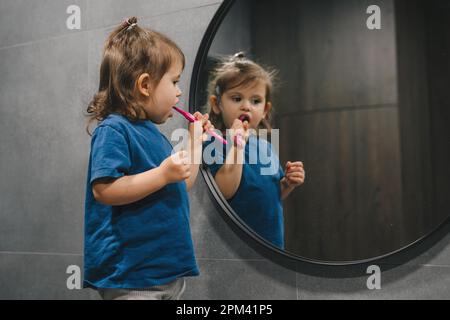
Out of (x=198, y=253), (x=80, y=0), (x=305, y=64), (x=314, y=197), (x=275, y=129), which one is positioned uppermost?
(x=80, y=0)

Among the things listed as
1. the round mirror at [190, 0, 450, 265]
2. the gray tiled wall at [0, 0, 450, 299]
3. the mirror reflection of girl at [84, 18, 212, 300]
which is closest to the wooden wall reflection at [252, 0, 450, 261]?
the round mirror at [190, 0, 450, 265]

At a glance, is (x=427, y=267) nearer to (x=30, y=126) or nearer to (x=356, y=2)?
(x=356, y=2)

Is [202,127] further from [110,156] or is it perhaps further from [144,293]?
[144,293]

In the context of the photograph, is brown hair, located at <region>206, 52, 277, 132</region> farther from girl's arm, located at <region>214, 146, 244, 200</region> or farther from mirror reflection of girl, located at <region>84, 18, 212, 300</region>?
mirror reflection of girl, located at <region>84, 18, 212, 300</region>

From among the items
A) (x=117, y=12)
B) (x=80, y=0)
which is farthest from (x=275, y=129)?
(x=80, y=0)

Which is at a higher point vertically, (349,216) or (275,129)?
(275,129)

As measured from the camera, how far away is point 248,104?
3.08 ft

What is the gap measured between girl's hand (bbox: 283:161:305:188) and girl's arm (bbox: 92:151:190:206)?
0.24 m

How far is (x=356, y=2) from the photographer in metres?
0.89

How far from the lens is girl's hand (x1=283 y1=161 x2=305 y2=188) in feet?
3.00

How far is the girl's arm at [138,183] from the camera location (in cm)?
74

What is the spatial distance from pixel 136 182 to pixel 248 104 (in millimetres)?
301

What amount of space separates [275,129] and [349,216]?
0.69ft

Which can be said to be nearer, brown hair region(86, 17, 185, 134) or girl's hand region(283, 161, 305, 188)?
brown hair region(86, 17, 185, 134)
